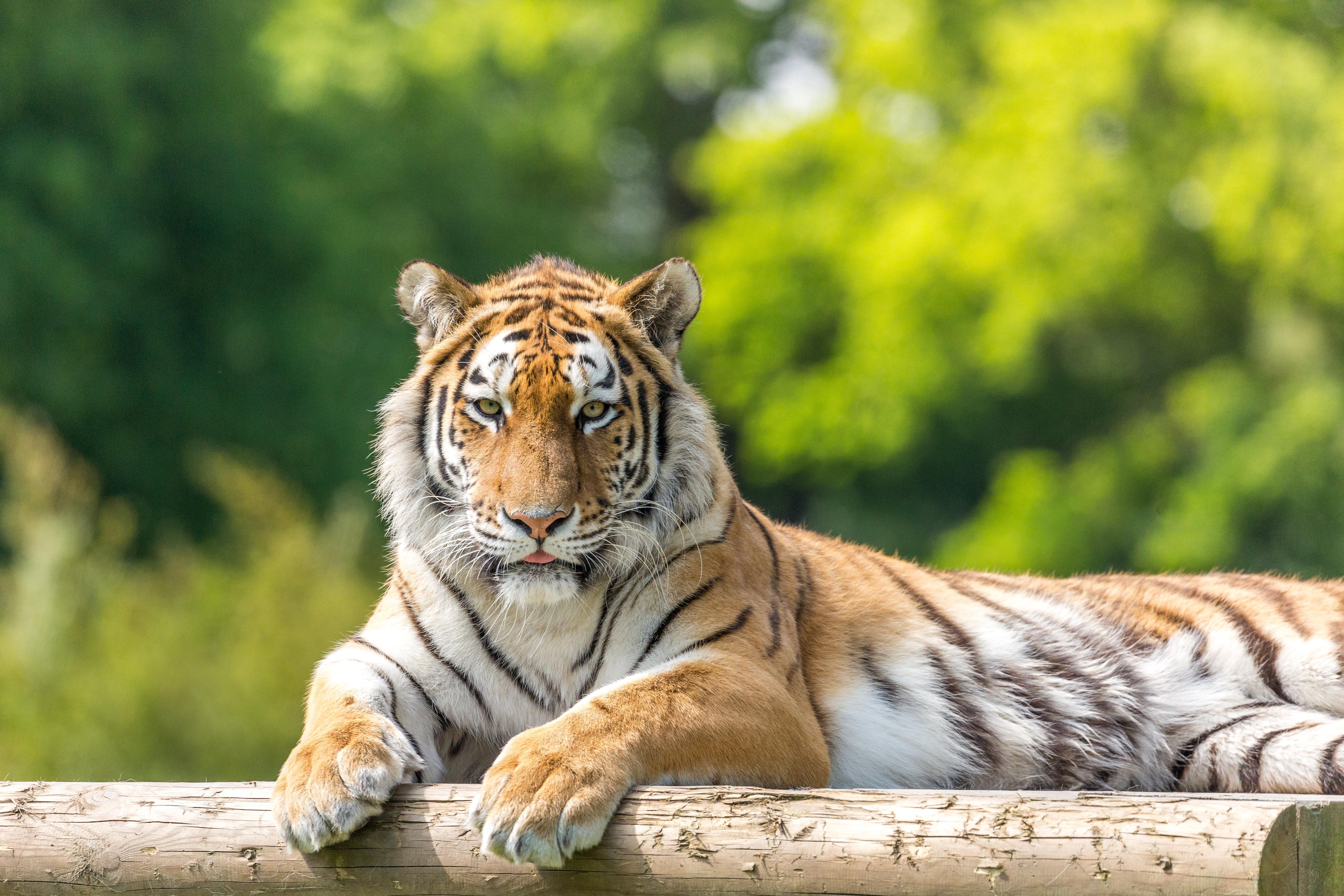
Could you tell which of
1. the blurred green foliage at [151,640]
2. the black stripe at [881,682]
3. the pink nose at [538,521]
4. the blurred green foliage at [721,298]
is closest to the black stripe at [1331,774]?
the black stripe at [881,682]

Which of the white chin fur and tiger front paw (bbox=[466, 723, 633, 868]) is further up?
the white chin fur

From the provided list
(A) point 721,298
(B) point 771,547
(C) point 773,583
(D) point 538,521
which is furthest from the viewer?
(A) point 721,298

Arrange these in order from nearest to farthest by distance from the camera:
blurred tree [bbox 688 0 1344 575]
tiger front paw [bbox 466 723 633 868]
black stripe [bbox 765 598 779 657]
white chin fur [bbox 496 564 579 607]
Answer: tiger front paw [bbox 466 723 633 868] < white chin fur [bbox 496 564 579 607] < black stripe [bbox 765 598 779 657] < blurred tree [bbox 688 0 1344 575]

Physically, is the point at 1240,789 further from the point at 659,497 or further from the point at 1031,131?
the point at 1031,131

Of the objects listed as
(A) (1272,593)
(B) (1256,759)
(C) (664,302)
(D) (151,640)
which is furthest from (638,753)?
(D) (151,640)

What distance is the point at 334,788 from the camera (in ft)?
7.75

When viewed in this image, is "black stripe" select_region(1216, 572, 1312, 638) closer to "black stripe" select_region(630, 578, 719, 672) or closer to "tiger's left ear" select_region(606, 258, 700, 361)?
"black stripe" select_region(630, 578, 719, 672)

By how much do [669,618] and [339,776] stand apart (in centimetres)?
79

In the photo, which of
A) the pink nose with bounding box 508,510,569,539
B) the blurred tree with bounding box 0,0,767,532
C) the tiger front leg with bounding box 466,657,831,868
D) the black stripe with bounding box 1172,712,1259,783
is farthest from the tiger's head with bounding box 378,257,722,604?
the blurred tree with bounding box 0,0,767,532

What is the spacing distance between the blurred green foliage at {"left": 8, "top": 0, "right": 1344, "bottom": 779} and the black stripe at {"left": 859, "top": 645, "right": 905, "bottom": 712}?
4.88m

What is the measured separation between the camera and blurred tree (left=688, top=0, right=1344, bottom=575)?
12.4m

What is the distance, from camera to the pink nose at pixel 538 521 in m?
2.67

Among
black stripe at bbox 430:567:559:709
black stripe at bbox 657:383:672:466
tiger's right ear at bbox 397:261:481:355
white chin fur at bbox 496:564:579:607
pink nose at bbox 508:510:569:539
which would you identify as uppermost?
tiger's right ear at bbox 397:261:481:355

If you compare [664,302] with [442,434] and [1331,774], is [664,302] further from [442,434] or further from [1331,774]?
[1331,774]
